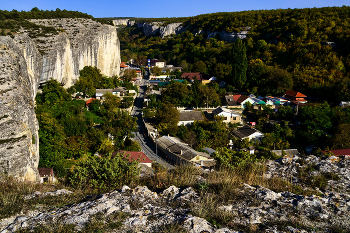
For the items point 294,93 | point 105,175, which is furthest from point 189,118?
point 105,175

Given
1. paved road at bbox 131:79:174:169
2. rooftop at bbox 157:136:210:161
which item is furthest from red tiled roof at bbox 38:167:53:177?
rooftop at bbox 157:136:210:161

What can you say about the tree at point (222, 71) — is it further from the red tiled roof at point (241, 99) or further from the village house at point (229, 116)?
the village house at point (229, 116)

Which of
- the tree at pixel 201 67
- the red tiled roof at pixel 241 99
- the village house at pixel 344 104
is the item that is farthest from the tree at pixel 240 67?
the village house at pixel 344 104

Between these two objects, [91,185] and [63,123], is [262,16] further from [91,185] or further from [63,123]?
[91,185]

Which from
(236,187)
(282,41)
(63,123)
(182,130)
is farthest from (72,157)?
(282,41)

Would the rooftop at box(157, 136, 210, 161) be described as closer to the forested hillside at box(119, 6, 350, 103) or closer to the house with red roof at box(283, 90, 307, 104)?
the house with red roof at box(283, 90, 307, 104)

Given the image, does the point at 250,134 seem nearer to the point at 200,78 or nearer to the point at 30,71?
the point at 30,71

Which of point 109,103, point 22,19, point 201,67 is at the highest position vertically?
point 22,19
